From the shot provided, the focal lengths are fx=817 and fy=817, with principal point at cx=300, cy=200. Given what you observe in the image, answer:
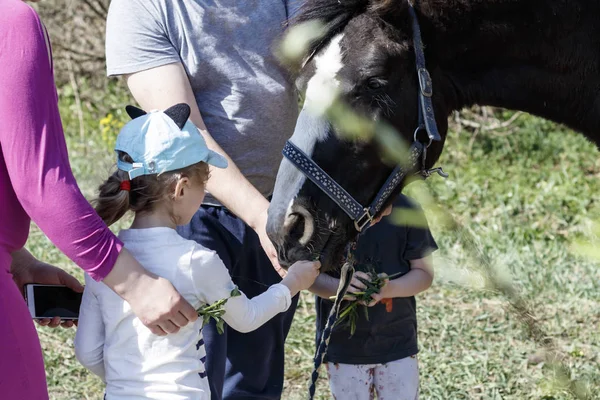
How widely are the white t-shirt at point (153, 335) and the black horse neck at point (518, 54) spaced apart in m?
0.93

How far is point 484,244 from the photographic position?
5.32 m

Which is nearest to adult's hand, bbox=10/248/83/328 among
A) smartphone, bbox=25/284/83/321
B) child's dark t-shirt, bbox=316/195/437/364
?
smartphone, bbox=25/284/83/321

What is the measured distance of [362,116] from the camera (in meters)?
2.32

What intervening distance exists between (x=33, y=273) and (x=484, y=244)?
3.71 metres

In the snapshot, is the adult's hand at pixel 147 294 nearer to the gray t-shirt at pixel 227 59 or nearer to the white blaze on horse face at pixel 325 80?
the white blaze on horse face at pixel 325 80

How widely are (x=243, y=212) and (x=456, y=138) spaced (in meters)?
5.48

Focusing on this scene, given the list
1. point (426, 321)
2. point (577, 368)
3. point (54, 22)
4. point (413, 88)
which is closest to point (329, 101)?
point (413, 88)

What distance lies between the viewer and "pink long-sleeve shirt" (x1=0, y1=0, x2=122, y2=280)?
1615mm

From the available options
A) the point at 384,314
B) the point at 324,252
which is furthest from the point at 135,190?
the point at 384,314

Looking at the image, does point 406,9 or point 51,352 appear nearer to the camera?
point 406,9

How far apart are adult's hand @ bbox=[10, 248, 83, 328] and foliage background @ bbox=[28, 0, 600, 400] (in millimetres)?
289

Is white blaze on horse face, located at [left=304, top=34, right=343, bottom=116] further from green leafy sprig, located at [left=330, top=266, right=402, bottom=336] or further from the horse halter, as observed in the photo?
green leafy sprig, located at [left=330, top=266, right=402, bottom=336]

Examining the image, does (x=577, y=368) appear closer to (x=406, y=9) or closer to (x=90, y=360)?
(x=406, y=9)

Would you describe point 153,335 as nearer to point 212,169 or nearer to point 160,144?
point 160,144
